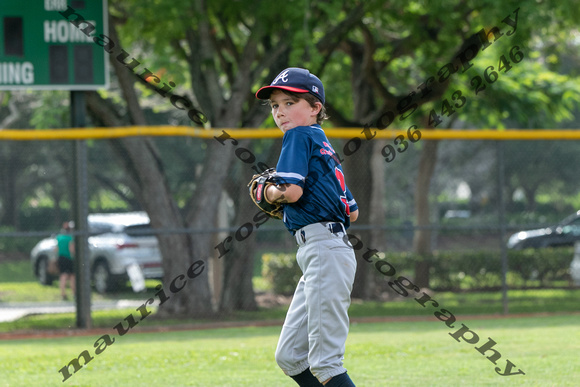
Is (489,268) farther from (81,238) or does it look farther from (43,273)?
(43,273)

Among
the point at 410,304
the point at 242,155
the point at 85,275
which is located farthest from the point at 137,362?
the point at 410,304

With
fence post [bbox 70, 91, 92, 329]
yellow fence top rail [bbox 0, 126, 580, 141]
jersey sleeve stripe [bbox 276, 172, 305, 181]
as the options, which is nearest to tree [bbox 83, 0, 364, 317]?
yellow fence top rail [bbox 0, 126, 580, 141]

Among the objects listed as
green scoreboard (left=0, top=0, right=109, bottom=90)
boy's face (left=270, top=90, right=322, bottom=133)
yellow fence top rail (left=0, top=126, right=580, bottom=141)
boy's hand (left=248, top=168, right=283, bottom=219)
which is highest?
green scoreboard (left=0, top=0, right=109, bottom=90)

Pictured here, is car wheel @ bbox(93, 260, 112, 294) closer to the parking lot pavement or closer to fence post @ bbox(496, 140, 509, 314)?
the parking lot pavement

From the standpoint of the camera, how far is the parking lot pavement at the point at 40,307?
437 inches

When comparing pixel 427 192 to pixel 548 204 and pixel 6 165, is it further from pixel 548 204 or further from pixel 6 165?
pixel 6 165

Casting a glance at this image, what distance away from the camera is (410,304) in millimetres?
12562

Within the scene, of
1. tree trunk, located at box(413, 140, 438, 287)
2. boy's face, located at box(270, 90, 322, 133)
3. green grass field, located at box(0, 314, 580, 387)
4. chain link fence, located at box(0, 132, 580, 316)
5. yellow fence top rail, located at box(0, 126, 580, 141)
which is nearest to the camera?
boy's face, located at box(270, 90, 322, 133)

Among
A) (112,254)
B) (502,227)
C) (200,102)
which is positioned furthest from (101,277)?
(502,227)

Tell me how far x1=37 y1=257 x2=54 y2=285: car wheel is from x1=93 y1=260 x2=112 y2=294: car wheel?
615 millimetres

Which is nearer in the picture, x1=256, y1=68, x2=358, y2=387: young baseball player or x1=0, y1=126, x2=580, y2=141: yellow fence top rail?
x1=256, y1=68, x2=358, y2=387: young baseball player

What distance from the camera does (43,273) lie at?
38.8 ft

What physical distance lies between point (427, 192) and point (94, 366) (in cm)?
792

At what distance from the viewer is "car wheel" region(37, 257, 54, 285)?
11680 mm
